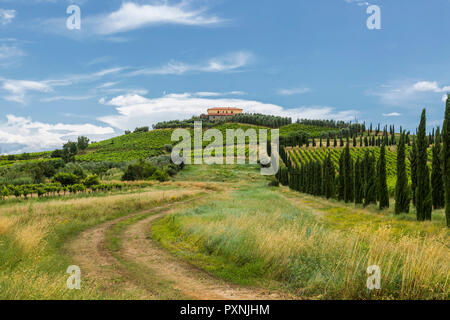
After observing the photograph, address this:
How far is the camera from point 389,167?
7219 cm

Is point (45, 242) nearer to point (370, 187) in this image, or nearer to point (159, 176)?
point (370, 187)

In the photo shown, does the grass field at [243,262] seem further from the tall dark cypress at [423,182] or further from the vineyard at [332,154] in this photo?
the vineyard at [332,154]

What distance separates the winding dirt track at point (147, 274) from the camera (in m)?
6.59

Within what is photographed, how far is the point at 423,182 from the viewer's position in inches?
786

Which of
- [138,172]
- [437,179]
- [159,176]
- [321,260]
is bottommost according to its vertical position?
[159,176]

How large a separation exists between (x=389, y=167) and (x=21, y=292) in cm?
7982

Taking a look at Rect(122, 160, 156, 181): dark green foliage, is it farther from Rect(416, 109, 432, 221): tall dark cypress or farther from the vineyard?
Rect(416, 109, 432, 221): tall dark cypress

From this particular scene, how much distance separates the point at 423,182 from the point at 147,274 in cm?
1958

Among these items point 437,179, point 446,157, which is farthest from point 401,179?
point 446,157

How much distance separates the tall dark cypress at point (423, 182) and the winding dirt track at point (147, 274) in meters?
17.3

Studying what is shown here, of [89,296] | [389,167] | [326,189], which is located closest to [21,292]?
[89,296]

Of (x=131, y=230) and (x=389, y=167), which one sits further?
(x=389, y=167)
